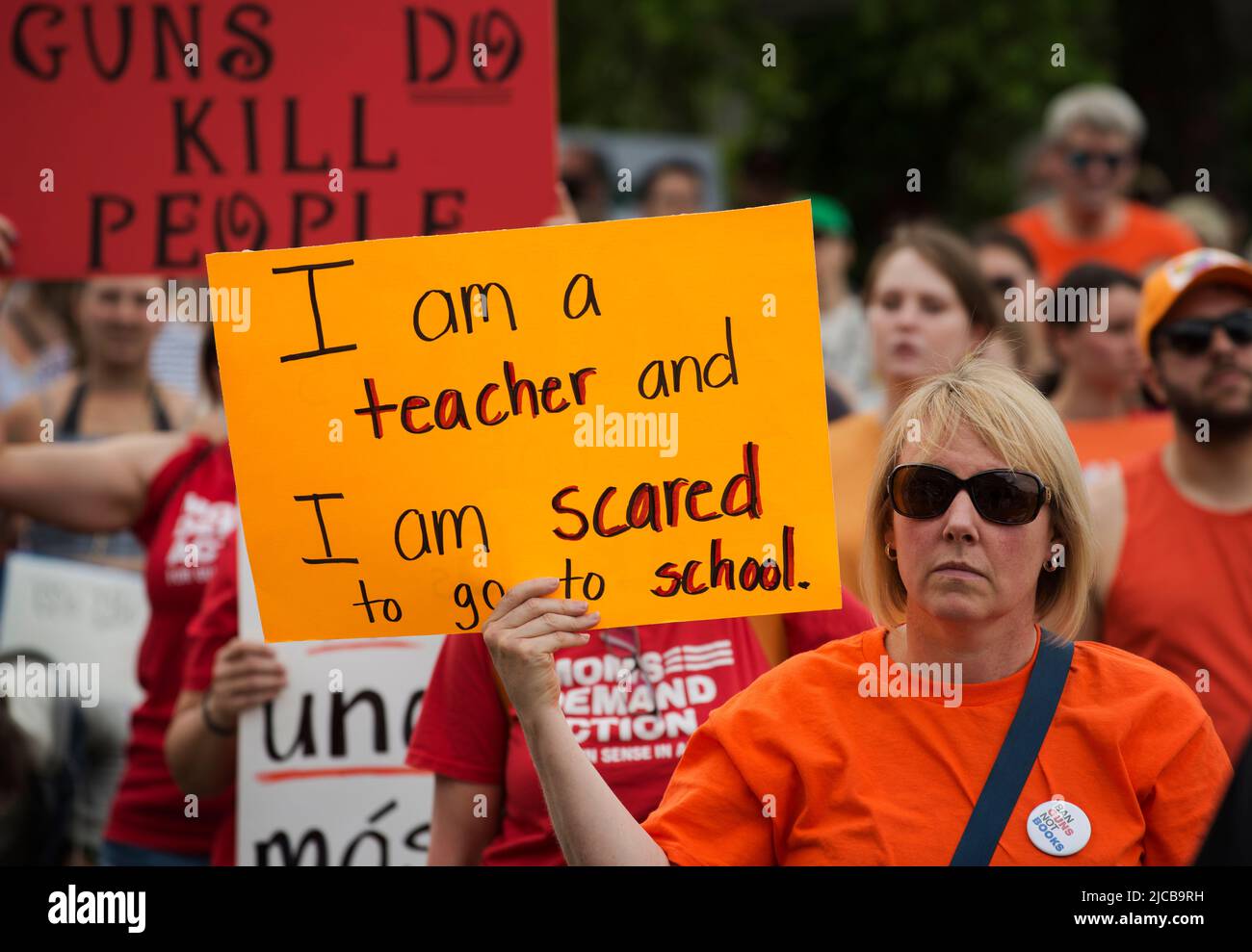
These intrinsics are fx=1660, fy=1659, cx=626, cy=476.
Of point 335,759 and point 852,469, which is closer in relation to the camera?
point 335,759

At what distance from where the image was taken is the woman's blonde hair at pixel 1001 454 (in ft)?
8.33

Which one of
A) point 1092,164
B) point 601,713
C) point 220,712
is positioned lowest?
point 220,712

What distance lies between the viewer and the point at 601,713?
9.62 feet

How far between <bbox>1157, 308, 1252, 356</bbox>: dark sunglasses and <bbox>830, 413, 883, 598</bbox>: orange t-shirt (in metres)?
0.79

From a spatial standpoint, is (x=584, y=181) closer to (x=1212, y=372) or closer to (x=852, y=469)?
(x=852, y=469)

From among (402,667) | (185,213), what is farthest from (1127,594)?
(185,213)

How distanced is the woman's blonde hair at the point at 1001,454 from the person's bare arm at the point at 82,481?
2.11m

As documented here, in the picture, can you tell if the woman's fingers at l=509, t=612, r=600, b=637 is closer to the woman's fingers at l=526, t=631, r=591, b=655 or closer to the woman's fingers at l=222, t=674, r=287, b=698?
the woman's fingers at l=526, t=631, r=591, b=655

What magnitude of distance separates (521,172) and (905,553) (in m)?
1.93

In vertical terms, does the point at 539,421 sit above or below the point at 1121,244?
below

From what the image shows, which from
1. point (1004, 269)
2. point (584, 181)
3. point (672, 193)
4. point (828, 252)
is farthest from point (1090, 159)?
point (584, 181)

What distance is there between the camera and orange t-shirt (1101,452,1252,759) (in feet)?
12.5

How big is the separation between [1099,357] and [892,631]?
296 centimetres
